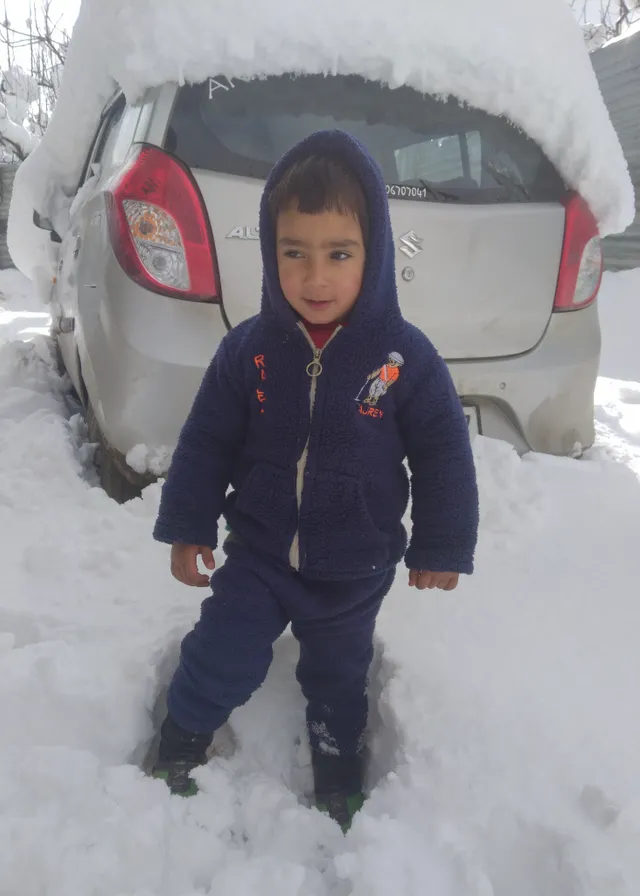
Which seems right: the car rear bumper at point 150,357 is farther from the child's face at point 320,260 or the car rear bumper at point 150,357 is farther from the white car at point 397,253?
the child's face at point 320,260

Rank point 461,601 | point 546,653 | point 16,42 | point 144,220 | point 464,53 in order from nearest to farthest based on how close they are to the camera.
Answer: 1. point 546,653
2. point 461,601
3. point 144,220
4. point 464,53
5. point 16,42

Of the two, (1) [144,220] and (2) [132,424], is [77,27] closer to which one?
(1) [144,220]

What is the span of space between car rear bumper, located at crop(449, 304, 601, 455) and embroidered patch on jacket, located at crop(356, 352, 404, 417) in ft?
2.95

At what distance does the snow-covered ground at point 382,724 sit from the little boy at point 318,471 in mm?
135

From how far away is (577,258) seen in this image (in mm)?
2389

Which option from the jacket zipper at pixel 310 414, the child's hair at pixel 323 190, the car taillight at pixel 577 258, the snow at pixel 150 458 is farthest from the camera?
the car taillight at pixel 577 258

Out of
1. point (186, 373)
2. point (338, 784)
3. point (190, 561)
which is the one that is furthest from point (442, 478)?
point (186, 373)

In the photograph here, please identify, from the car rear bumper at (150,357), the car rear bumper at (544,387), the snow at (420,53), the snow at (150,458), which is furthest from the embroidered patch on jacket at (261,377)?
the snow at (420,53)

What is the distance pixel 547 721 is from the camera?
4.81 ft

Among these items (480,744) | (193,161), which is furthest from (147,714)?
(193,161)

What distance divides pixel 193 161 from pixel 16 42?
1564 centimetres

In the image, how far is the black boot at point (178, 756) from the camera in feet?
4.83

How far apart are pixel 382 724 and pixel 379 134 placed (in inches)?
69.9

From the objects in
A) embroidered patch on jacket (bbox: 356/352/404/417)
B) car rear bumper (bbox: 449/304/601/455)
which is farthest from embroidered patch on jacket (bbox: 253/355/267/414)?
car rear bumper (bbox: 449/304/601/455)
